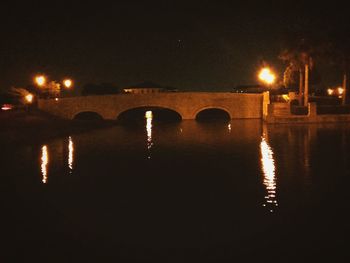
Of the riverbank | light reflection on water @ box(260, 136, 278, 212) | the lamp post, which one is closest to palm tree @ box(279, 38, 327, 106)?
light reflection on water @ box(260, 136, 278, 212)

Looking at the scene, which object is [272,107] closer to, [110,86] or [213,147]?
[213,147]

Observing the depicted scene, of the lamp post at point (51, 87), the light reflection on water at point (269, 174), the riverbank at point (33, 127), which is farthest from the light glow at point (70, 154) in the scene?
the lamp post at point (51, 87)

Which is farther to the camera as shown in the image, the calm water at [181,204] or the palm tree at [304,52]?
the palm tree at [304,52]

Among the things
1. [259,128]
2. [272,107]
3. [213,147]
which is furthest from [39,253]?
[272,107]

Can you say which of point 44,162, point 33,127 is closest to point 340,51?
point 33,127

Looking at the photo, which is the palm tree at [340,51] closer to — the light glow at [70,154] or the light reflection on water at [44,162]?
the light glow at [70,154]

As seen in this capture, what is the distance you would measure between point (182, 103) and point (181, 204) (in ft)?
156

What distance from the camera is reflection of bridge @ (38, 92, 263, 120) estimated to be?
6391 centimetres

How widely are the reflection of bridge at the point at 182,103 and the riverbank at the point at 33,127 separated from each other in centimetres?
410

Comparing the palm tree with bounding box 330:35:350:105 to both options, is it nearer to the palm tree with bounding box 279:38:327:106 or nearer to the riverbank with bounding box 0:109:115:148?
the palm tree with bounding box 279:38:327:106

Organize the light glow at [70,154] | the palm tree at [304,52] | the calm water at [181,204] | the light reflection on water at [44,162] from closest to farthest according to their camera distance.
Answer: the calm water at [181,204]
the light reflection on water at [44,162]
the light glow at [70,154]
the palm tree at [304,52]

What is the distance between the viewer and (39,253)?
13.0 metres

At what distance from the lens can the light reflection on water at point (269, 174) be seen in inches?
702

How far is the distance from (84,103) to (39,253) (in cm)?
5187
